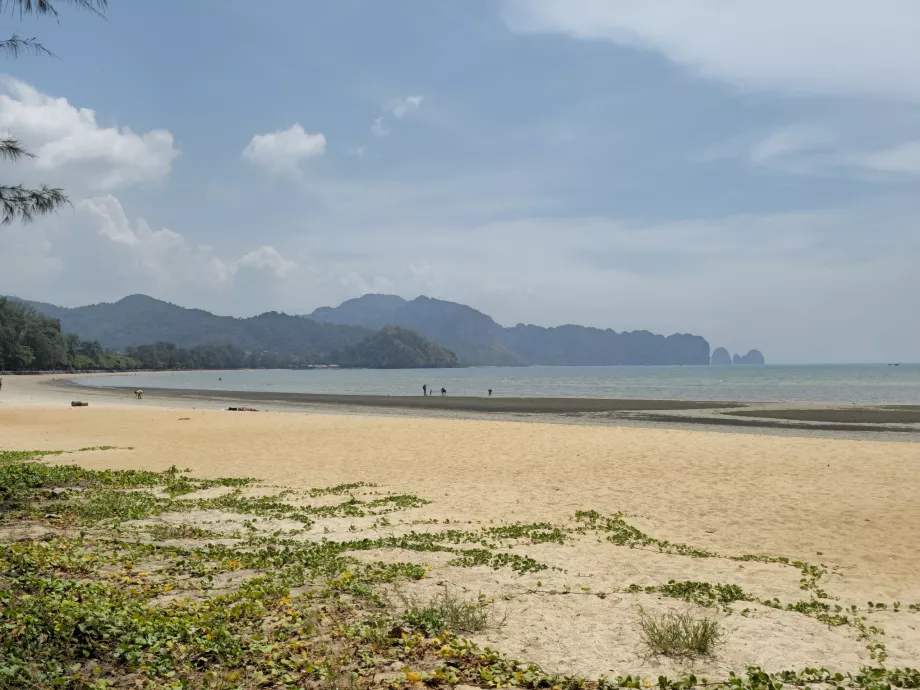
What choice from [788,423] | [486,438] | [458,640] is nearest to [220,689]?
[458,640]

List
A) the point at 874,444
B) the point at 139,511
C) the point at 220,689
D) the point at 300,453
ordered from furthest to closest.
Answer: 1. the point at 874,444
2. the point at 300,453
3. the point at 139,511
4. the point at 220,689

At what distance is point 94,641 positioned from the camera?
6.20 metres

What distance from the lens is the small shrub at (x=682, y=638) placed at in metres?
6.78

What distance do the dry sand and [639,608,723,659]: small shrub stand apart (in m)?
0.16

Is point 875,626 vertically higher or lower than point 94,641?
lower

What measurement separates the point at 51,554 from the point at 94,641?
13.5 feet

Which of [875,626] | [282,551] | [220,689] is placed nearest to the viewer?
[220,689]

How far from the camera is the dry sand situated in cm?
741

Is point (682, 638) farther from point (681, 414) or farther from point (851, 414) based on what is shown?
point (851, 414)

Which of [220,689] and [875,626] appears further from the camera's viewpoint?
[875,626]

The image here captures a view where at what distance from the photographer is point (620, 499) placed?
1653cm

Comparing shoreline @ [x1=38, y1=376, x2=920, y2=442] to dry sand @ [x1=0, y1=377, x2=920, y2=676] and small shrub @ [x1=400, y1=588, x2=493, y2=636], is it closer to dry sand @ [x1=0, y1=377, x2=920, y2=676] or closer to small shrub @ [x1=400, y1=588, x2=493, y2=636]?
dry sand @ [x1=0, y1=377, x2=920, y2=676]

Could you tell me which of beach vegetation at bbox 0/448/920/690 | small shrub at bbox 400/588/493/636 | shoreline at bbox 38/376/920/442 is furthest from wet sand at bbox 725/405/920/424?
small shrub at bbox 400/588/493/636

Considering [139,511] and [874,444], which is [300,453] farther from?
[874,444]
